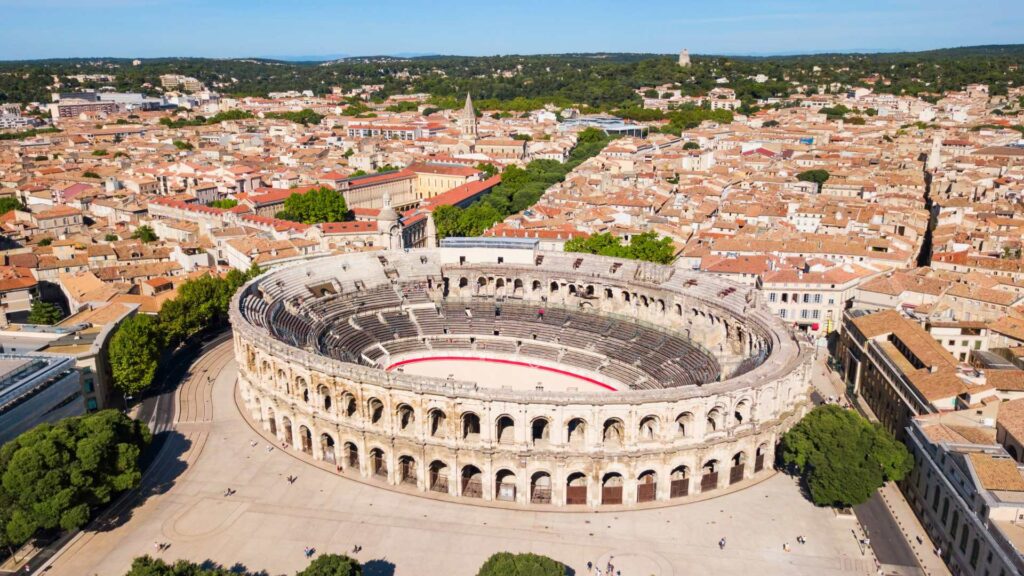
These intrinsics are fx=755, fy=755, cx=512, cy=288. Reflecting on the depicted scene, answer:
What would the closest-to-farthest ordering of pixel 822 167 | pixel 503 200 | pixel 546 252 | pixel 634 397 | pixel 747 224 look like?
pixel 634 397, pixel 546 252, pixel 747 224, pixel 503 200, pixel 822 167

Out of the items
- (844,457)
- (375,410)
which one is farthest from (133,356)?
(844,457)

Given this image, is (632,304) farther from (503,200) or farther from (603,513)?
(503,200)

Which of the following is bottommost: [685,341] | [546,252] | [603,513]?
[603,513]

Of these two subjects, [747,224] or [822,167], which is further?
[822,167]

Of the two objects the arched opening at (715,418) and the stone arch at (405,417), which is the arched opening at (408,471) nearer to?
the stone arch at (405,417)

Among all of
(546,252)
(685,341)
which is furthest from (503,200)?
(685,341)

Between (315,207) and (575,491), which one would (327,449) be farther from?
(315,207)
